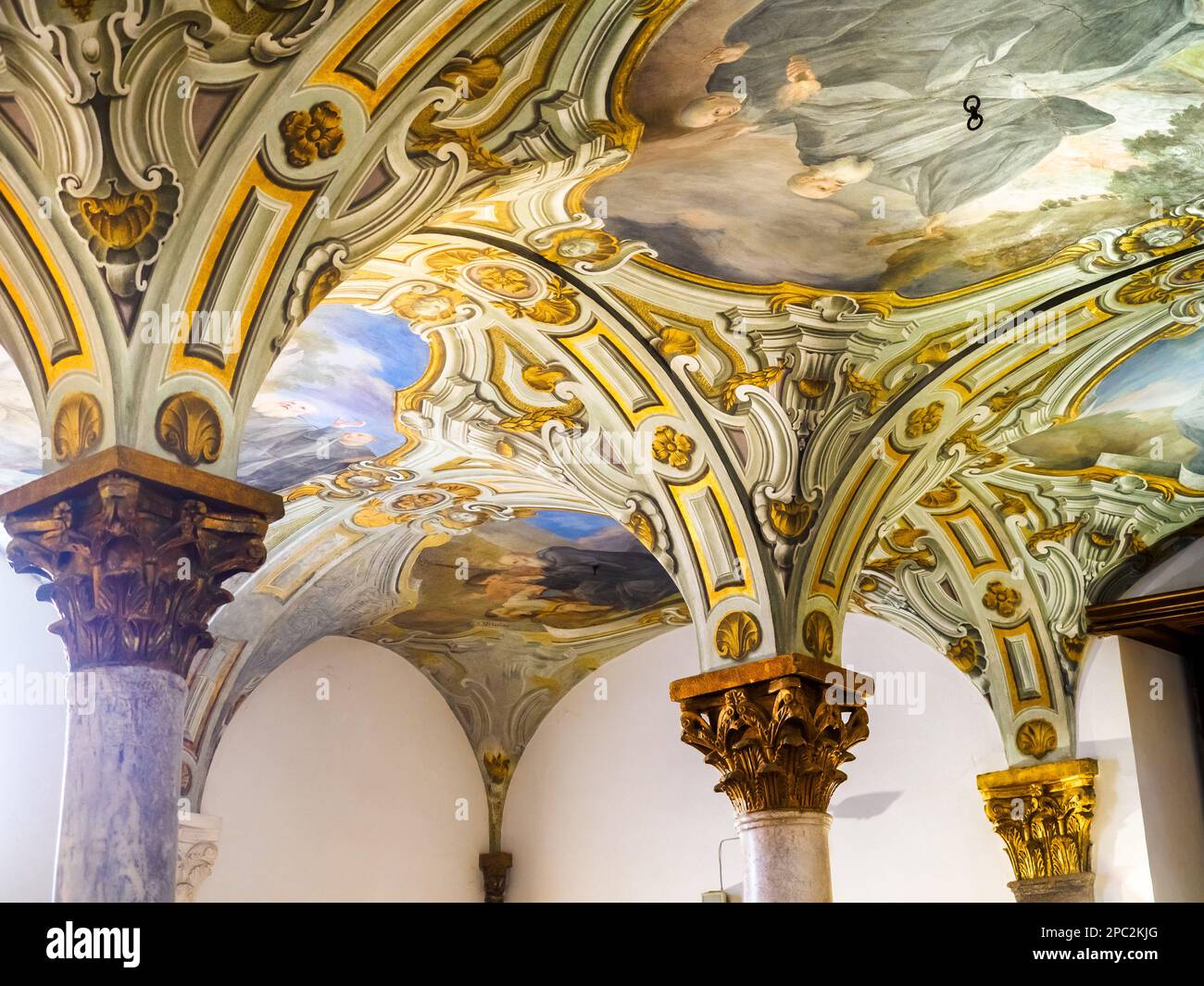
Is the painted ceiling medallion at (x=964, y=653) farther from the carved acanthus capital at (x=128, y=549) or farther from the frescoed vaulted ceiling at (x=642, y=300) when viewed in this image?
the carved acanthus capital at (x=128, y=549)

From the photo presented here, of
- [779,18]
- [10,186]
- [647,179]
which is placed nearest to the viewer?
[10,186]

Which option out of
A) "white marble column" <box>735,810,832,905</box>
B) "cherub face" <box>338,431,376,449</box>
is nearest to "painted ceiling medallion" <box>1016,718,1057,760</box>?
"white marble column" <box>735,810,832,905</box>

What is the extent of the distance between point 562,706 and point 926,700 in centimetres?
427

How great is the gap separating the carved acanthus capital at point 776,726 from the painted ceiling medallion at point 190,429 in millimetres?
4192

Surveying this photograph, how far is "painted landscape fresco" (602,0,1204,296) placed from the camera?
22.4 ft

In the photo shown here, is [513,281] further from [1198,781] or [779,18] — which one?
[1198,781]

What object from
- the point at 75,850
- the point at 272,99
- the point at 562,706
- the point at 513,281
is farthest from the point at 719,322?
the point at 562,706

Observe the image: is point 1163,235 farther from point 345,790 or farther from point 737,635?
point 345,790

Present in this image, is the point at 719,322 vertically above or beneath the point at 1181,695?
above

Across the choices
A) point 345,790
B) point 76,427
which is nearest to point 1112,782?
point 345,790

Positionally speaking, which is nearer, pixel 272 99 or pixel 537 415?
pixel 272 99

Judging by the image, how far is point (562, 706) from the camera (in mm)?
16672

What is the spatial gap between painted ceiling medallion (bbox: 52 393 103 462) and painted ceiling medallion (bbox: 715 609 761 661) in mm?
4909

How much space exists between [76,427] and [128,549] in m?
0.53
